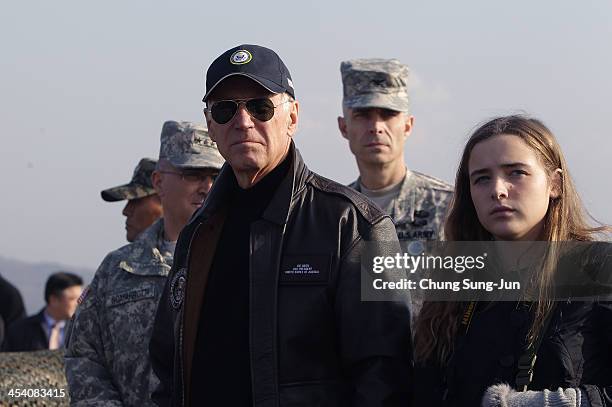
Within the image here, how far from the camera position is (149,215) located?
7574 millimetres

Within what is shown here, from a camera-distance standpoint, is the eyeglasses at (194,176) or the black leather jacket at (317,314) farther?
the eyeglasses at (194,176)

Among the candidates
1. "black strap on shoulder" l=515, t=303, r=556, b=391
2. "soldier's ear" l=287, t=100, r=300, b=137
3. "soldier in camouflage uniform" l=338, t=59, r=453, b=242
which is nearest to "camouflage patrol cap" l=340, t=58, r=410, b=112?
"soldier in camouflage uniform" l=338, t=59, r=453, b=242

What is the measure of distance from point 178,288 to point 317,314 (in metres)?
0.66

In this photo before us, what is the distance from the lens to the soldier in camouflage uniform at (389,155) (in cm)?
686

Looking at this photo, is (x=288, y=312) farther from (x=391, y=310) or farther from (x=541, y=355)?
(x=541, y=355)

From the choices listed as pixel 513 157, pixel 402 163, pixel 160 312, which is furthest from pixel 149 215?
pixel 513 157

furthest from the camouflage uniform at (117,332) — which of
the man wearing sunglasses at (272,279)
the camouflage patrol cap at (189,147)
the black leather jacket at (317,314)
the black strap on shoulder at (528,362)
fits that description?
the black strap on shoulder at (528,362)

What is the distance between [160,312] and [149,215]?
111 inches

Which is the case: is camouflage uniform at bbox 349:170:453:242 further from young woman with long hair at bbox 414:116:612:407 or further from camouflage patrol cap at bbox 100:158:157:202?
young woman with long hair at bbox 414:116:612:407

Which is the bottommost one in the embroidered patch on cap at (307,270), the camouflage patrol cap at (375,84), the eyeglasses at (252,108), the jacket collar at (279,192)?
the embroidered patch on cap at (307,270)

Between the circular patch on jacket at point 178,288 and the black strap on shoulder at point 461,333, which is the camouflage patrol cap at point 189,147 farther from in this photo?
the black strap on shoulder at point 461,333

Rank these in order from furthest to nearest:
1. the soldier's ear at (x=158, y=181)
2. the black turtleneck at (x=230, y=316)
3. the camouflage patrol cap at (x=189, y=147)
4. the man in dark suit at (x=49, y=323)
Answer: the man in dark suit at (x=49, y=323), the soldier's ear at (x=158, y=181), the camouflage patrol cap at (x=189, y=147), the black turtleneck at (x=230, y=316)

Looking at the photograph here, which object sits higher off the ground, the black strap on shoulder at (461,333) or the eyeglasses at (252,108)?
the eyeglasses at (252,108)

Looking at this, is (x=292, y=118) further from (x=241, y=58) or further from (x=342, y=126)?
(x=342, y=126)
